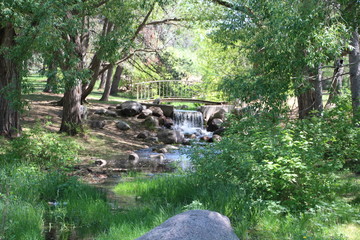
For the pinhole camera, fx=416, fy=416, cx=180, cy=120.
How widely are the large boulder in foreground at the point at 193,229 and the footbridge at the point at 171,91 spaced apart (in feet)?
75.0

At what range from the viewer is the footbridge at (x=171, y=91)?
28025mm

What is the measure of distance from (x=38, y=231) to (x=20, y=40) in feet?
18.8

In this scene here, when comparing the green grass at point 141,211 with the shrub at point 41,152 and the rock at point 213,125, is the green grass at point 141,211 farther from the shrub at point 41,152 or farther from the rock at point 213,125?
the rock at point 213,125

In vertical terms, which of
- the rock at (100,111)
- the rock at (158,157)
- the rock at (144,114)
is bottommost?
the rock at (158,157)

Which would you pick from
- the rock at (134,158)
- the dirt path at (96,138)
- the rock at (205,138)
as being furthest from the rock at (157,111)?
the rock at (134,158)

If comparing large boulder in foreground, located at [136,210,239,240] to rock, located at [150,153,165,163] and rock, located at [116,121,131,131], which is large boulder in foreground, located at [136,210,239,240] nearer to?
rock, located at [150,153,165,163]

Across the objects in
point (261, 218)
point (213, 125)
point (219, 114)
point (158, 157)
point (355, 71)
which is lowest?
point (158, 157)

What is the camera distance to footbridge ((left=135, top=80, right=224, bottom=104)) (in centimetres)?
2802

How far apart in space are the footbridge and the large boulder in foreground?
2287 cm

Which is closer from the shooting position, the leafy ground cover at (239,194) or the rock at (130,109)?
the leafy ground cover at (239,194)

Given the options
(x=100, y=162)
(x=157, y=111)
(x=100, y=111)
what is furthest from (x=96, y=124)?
(x=100, y=162)

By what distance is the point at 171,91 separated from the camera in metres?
29.3

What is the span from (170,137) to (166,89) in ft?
34.3

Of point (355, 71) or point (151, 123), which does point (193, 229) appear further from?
point (151, 123)
